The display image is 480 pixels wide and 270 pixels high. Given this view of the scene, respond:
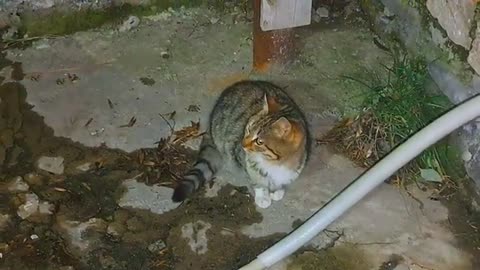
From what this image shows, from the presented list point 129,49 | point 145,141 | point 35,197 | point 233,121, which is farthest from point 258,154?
point 129,49

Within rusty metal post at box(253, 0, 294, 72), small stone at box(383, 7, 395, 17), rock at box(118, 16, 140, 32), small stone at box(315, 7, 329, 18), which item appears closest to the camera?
rusty metal post at box(253, 0, 294, 72)

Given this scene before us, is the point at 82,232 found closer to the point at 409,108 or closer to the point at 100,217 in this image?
the point at 100,217

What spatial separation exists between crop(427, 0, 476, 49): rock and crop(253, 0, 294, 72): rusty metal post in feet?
2.22

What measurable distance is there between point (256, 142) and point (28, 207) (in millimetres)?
893

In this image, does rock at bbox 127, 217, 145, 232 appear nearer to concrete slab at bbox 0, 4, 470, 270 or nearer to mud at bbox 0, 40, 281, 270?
mud at bbox 0, 40, 281, 270

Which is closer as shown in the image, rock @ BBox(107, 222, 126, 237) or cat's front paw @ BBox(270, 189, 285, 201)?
rock @ BBox(107, 222, 126, 237)

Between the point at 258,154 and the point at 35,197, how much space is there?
86cm

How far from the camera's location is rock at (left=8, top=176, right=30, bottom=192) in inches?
125

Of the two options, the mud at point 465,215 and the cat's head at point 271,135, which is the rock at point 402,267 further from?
the cat's head at point 271,135

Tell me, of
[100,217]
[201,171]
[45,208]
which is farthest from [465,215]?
[45,208]

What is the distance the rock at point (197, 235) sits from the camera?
299 centimetres

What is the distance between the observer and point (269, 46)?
367 cm

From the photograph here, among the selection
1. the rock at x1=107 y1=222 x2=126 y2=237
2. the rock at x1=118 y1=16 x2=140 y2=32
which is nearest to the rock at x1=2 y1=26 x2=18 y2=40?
the rock at x1=118 y1=16 x2=140 y2=32

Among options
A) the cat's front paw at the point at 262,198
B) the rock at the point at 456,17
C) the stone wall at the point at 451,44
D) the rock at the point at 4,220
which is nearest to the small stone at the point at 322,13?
the stone wall at the point at 451,44
